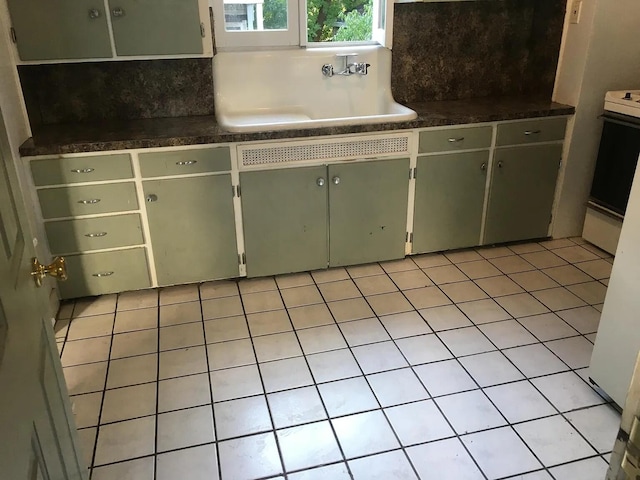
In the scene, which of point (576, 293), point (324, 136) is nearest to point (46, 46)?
point (324, 136)

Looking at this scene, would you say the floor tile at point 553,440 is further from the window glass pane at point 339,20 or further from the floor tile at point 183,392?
the window glass pane at point 339,20

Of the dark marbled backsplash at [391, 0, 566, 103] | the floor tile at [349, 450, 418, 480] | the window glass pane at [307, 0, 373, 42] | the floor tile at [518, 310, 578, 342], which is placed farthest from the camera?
the dark marbled backsplash at [391, 0, 566, 103]

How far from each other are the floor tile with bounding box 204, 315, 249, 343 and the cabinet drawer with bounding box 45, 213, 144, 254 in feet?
1.93

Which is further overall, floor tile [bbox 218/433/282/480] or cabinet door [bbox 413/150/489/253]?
cabinet door [bbox 413/150/489/253]

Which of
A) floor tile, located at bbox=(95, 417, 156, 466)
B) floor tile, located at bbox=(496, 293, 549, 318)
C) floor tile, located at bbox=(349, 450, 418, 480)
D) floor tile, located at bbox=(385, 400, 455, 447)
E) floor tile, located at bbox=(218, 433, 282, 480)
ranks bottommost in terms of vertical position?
floor tile, located at bbox=(95, 417, 156, 466)

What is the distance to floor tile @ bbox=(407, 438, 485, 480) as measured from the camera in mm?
1797

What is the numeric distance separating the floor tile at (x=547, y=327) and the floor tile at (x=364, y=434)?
0.96m

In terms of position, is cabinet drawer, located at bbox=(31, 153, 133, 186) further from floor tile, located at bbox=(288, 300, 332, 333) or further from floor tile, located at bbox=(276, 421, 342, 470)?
floor tile, located at bbox=(276, 421, 342, 470)

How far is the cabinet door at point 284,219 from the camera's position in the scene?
9.22 ft

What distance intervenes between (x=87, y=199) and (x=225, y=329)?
922 millimetres

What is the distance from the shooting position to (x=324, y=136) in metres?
Result: 2.77

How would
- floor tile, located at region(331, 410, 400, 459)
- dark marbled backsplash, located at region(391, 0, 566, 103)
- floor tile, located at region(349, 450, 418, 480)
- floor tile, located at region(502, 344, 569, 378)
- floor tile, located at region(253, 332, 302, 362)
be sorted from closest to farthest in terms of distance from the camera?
floor tile, located at region(349, 450, 418, 480), floor tile, located at region(331, 410, 400, 459), floor tile, located at region(502, 344, 569, 378), floor tile, located at region(253, 332, 302, 362), dark marbled backsplash, located at region(391, 0, 566, 103)

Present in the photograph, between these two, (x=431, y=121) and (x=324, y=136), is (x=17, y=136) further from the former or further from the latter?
(x=431, y=121)

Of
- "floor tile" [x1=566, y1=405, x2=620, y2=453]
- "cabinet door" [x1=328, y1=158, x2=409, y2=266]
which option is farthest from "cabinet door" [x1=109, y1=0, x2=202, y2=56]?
"floor tile" [x1=566, y1=405, x2=620, y2=453]
